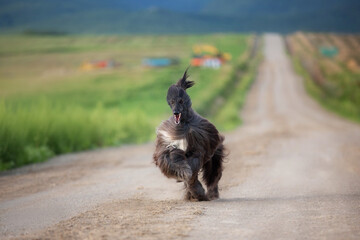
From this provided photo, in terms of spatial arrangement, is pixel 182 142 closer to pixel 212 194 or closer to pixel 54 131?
pixel 212 194

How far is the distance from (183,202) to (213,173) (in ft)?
3.07

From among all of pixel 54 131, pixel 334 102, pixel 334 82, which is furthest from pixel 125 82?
pixel 54 131

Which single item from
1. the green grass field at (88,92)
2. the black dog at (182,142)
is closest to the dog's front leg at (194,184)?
the black dog at (182,142)

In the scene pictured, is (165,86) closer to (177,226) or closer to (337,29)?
(177,226)

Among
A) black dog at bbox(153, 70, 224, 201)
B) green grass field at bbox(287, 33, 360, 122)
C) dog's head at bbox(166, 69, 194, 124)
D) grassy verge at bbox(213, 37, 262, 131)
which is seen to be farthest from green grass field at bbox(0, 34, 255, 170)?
dog's head at bbox(166, 69, 194, 124)

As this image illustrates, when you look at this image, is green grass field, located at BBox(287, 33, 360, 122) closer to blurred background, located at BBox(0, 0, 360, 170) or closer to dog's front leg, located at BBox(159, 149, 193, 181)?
blurred background, located at BBox(0, 0, 360, 170)

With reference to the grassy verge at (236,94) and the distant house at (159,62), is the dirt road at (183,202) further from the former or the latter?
the distant house at (159,62)

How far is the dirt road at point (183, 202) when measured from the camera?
6.04 m

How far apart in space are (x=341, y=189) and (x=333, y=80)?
143 feet

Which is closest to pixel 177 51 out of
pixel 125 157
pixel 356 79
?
pixel 356 79

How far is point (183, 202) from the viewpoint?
26.6ft

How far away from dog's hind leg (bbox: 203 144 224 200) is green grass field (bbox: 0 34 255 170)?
6.85m

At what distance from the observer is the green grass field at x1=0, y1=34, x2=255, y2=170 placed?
17000mm

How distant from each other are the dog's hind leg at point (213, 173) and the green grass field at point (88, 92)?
22.5 ft
